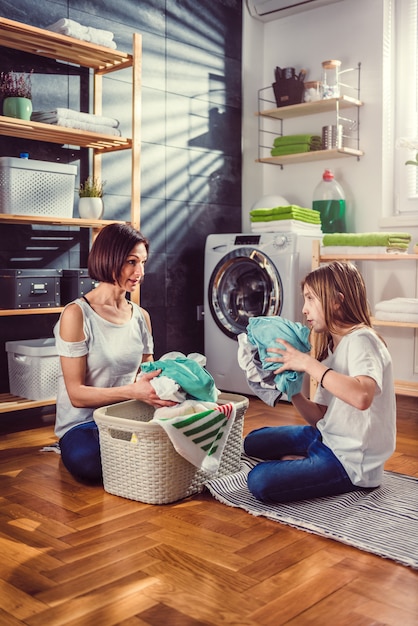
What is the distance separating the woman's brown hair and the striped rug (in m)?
0.76

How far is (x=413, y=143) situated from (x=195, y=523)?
2.35 m

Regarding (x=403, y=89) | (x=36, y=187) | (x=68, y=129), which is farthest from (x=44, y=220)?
(x=403, y=89)

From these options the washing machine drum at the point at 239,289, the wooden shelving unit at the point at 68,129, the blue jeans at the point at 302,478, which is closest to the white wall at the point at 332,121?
the washing machine drum at the point at 239,289

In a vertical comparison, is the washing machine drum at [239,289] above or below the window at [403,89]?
below

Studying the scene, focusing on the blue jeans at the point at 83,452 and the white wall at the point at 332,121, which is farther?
the white wall at the point at 332,121

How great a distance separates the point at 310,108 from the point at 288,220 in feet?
2.73

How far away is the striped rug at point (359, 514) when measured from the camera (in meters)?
1.75

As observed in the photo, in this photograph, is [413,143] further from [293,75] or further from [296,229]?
[293,75]

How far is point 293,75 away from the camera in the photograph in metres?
4.11

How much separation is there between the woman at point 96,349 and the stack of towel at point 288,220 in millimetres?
1458

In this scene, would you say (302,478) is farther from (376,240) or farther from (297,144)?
(297,144)

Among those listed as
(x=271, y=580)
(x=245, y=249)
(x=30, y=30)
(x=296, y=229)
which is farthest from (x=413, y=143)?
(x=271, y=580)

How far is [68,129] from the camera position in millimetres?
2992

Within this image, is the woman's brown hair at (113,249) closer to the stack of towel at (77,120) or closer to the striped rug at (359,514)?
the striped rug at (359,514)
